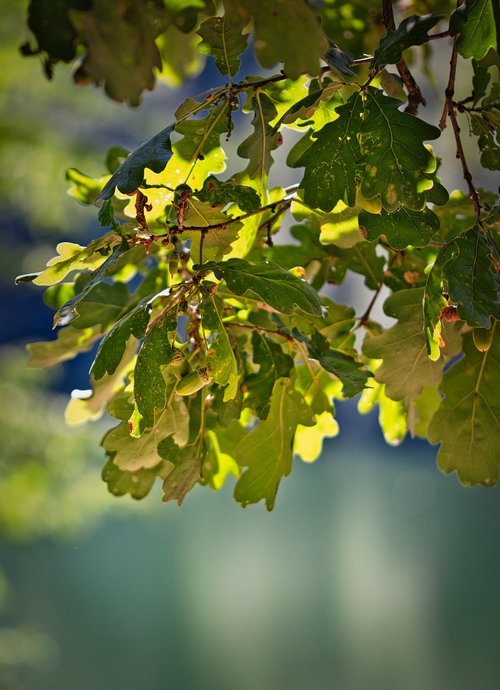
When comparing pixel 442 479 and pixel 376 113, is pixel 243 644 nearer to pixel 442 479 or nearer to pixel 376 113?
pixel 442 479

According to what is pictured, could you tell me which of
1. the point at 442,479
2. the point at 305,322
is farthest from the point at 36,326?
the point at 305,322

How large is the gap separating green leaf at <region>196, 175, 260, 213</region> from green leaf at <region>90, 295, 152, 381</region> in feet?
0.30

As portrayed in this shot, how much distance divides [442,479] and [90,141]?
3.67 metres

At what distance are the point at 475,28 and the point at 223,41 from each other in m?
0.16

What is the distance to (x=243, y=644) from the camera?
12.8ft

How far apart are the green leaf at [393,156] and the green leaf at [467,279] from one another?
0.03 metres

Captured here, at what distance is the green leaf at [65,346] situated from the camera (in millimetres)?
654

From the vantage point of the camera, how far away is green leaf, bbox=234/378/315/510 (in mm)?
587

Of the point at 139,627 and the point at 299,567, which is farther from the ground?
the point at 299,567

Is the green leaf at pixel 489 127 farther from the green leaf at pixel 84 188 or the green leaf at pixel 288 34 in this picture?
the green leaf at pixel 84 188

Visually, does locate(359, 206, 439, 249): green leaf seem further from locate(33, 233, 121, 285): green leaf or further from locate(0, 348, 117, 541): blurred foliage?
locate(0, 348, 117, 541): blurred foliage

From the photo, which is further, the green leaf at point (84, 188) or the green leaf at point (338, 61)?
the green leaf at point (84, 188)

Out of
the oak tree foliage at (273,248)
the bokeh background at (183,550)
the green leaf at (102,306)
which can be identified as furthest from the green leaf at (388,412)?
the bokeh background at (183,550)

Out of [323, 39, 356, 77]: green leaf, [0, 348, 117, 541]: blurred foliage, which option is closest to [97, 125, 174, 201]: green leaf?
[323, 39, 356, 77]: green leaf
